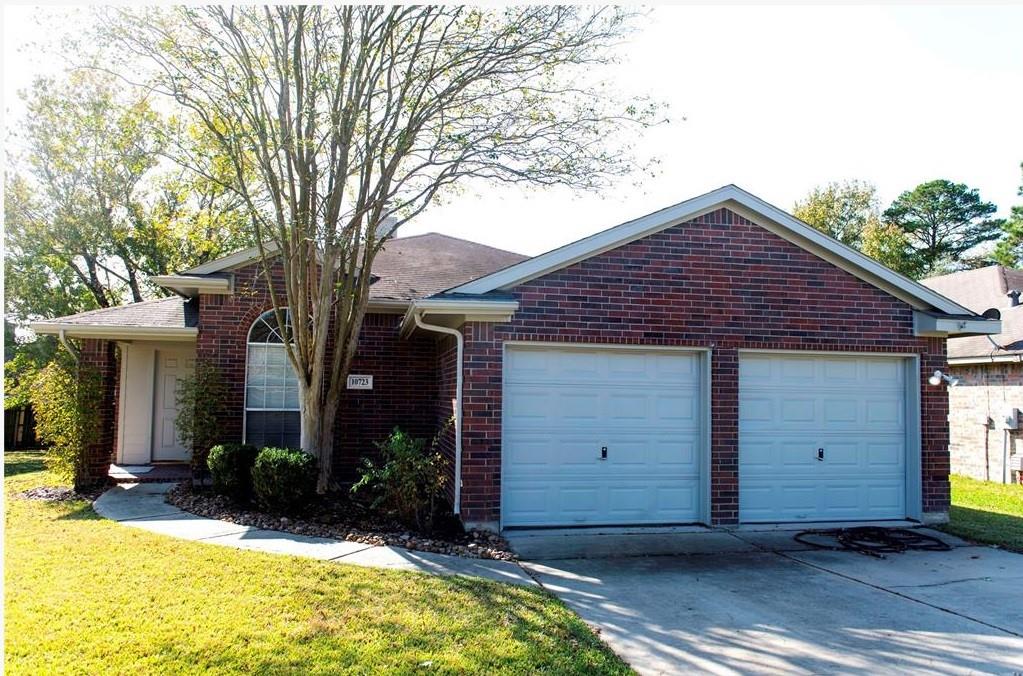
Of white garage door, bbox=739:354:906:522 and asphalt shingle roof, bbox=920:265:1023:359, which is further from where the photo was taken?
asphalt shingle roof, bbox=920:265:1023:359

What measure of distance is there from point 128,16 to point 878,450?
1125 cm

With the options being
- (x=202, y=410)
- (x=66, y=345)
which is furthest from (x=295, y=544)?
(x=66, y=345)

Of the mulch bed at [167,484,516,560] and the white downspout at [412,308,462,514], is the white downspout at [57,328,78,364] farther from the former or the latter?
the white downspout at [412,308,462,514]

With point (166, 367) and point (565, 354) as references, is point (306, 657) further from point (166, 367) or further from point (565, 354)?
point (166, 367)

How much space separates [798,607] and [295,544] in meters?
5.10

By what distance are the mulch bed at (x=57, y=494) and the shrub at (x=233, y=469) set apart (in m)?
2.29

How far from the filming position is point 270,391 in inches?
472

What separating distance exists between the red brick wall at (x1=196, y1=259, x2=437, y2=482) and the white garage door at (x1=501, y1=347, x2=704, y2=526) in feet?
9.81

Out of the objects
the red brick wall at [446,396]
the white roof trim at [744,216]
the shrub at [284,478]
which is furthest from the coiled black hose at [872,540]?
the shrub at [284,478]

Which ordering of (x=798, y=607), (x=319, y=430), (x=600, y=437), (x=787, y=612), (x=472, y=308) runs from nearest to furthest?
(x=787, y=612) → (x=798, y=607) → (x=472, y=308) → (x=600, y=437) → (x=319, y=430)

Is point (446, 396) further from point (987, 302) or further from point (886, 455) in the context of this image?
point (987, 302)

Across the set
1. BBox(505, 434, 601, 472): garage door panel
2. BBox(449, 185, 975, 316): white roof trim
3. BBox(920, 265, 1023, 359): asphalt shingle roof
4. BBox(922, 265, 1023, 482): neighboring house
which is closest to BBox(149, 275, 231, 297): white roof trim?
BBox(449, 185, 975, 316): white roof trim

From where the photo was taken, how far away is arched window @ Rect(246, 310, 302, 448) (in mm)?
11906

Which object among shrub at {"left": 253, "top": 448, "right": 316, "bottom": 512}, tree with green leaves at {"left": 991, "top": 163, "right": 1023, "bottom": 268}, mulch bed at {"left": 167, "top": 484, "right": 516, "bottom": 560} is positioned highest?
tree with green leaves at {"left": 991, "top": 163, "right": 1023, "bottom": 268}
